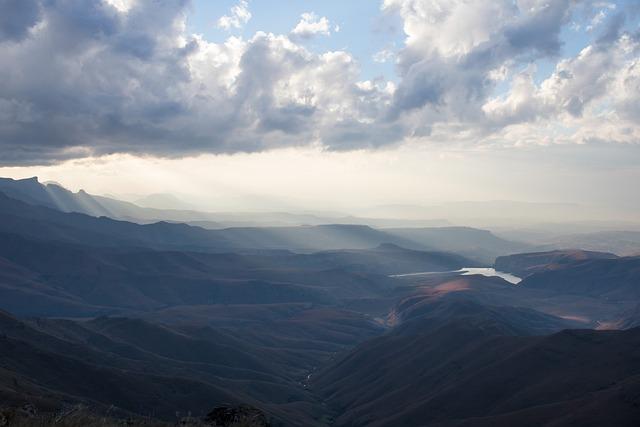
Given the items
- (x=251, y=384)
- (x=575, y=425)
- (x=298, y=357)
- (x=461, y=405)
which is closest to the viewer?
(x=575, y=425)

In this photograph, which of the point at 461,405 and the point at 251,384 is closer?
the point at 461,405

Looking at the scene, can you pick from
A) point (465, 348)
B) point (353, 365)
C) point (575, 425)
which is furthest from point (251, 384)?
point (575, 425)

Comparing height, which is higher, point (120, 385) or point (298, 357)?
point (120, 385)

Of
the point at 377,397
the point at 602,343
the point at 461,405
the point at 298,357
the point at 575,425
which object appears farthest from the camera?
the point at 298,357

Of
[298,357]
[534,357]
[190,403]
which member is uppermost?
[534,357]

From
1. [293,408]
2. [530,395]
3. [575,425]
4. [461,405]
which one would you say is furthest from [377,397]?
[575,425]

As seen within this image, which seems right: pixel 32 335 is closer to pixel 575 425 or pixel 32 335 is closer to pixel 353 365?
pixel 353 365

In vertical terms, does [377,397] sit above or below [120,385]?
below

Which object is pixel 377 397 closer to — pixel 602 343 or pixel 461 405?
pixel 461 405

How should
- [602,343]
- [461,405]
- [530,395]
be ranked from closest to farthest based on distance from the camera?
1. [530,395]
2. [461,405]
3. [602,343]
